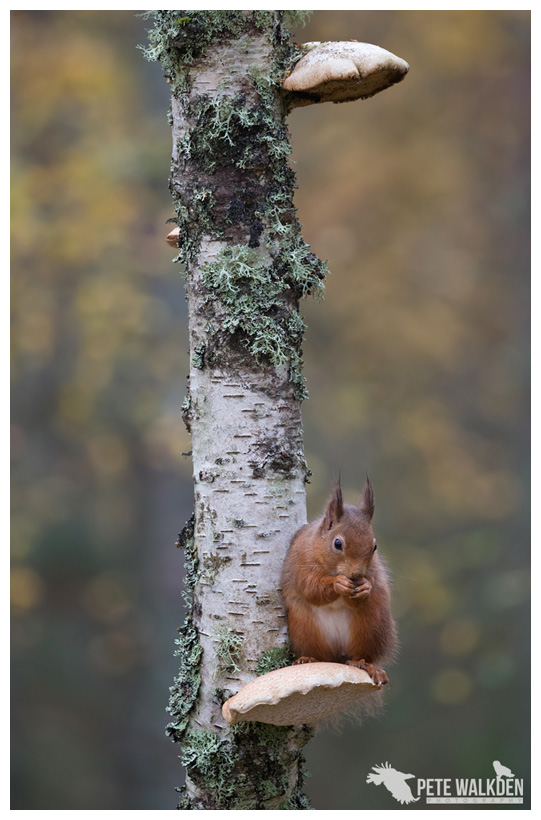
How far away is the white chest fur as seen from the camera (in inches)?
82.0

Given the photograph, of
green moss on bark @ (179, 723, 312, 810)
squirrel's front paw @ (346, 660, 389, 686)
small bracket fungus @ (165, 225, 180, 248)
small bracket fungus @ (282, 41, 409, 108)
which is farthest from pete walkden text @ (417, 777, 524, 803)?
small bracket fungus @ (282, 41, 409, 108)

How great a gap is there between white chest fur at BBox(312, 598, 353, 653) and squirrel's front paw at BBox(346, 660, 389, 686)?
0.18 ft

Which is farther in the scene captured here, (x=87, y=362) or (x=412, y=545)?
(x=412, y=545)

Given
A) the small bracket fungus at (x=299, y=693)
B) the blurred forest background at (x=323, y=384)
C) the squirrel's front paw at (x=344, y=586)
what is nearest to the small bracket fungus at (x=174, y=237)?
the squirrel's front paw at (x=344, y=586)

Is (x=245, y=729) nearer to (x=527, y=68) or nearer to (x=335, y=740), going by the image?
(x=335, y=740)

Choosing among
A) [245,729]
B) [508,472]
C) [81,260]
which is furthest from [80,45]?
[245,729]

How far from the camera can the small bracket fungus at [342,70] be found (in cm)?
205

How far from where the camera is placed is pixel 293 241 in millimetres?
2217

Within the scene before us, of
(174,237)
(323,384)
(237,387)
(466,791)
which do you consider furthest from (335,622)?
(323,384)

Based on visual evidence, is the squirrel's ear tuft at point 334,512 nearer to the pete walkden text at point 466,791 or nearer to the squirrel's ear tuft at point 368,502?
the squirrel's ear tuft at point 368,502

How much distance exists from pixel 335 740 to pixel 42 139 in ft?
18.9

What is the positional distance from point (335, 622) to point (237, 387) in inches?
26.7

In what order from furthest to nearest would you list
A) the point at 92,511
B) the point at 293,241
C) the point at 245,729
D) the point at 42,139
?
the point at 92,511 < the point at 42,139 < the point at 293,241 < the point at 245,729

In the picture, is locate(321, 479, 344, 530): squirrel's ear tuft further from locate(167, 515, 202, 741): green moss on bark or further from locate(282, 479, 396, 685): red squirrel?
locate(167, 515, 202, 741): green moss on bark
